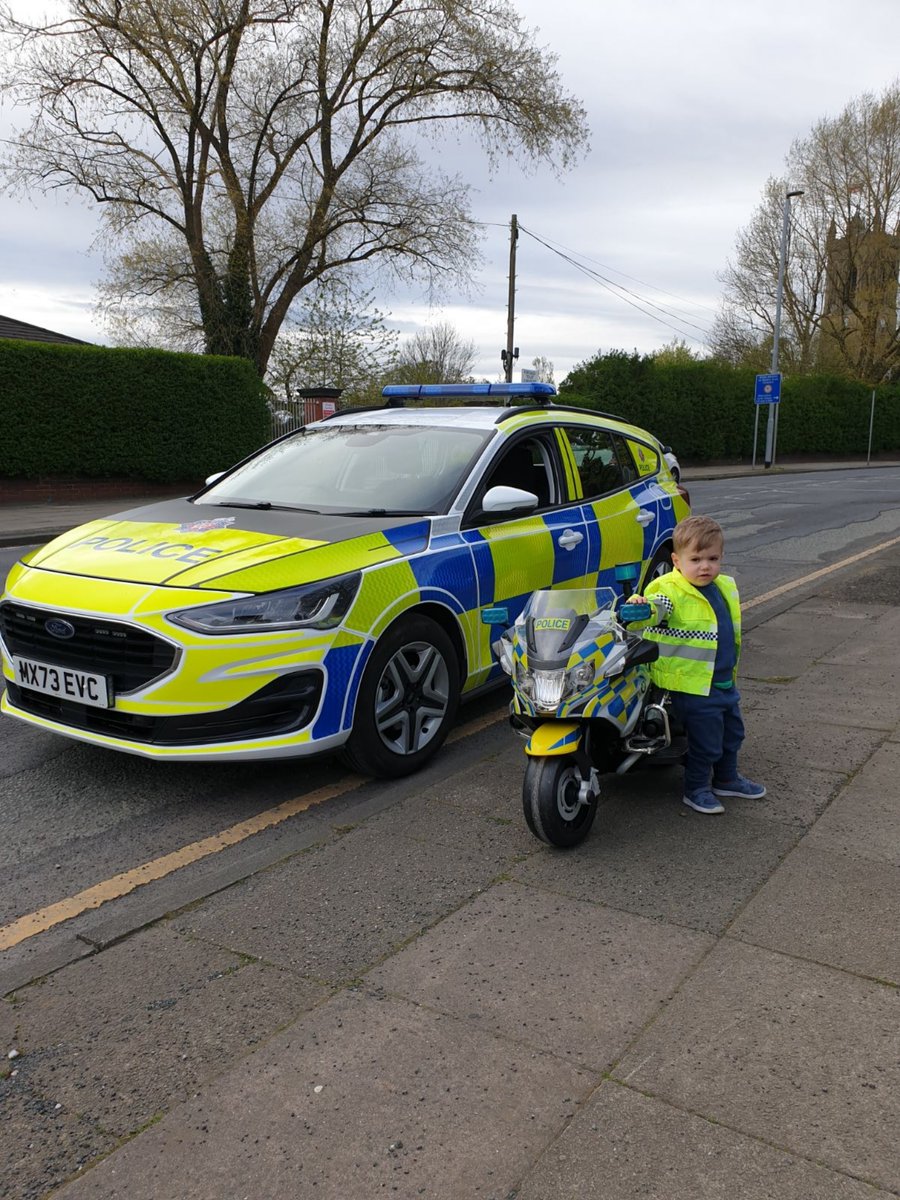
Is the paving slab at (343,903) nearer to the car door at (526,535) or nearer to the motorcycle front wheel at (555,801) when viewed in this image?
the motorcycle front wheel at (555,801)

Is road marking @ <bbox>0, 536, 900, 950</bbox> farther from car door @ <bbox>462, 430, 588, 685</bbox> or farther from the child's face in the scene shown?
the child's face

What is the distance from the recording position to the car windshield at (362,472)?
4.95 metres

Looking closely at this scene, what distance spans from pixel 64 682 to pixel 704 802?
2.62 m

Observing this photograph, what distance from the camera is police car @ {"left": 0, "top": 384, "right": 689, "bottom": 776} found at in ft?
Result: 12.8

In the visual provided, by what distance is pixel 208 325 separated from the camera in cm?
2658

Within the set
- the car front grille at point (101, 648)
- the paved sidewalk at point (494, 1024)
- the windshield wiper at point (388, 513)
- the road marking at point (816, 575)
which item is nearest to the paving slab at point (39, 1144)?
the paved sidewalk at point (494, 1024)

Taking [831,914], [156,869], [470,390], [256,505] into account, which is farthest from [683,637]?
[470,390]

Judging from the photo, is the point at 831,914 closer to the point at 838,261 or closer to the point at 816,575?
the point at 816,575

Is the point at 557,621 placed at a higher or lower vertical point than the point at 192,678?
higher

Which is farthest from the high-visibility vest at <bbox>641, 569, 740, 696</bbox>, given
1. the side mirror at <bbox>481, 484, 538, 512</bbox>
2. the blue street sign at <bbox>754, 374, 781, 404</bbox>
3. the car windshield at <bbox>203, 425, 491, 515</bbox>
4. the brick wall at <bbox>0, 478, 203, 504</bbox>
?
the blue street sign at <bbox>754, 374, 781, 404</bbox>

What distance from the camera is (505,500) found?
4875 mm

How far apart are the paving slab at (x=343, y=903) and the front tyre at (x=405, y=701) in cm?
51

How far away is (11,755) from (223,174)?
78.7 ft

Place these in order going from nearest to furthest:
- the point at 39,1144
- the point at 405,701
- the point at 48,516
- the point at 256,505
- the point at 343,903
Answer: the point at 39,1144
the point at 343,903
the point at 405,701
the point at 256,505
the point at 48,516
